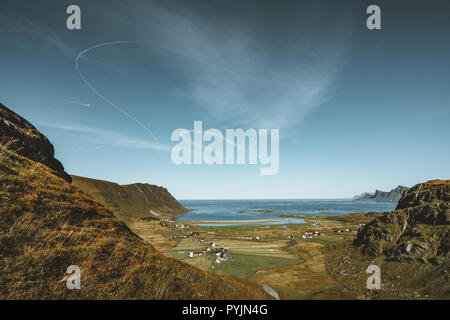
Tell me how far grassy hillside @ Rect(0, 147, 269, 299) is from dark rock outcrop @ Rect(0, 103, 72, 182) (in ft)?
19.5

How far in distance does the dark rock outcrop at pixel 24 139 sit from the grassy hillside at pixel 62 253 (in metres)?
5.96

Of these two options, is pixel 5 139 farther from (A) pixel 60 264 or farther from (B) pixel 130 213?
(B) pixel 130 213

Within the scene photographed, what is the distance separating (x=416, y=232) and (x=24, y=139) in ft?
224

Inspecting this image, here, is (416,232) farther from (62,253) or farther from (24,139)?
(24,139)

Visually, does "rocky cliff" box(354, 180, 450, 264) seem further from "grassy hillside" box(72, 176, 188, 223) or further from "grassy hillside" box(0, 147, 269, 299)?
"grassy hillside" box(72, 176, 188, 223)

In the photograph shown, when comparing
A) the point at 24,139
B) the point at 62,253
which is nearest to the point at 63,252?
the point at 62,253

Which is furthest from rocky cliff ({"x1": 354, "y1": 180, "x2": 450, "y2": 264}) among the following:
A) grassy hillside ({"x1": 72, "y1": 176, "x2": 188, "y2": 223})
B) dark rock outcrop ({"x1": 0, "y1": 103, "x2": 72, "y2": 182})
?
grassy hillside ({"x1": 72, "y1": 176, "x2": 188, "y2": 223})

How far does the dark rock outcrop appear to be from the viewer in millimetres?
16438

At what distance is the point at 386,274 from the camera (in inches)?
1437

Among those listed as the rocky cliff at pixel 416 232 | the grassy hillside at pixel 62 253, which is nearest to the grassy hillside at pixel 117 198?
the grassy hillside at pixel 62 253

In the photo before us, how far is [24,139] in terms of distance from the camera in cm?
1830
